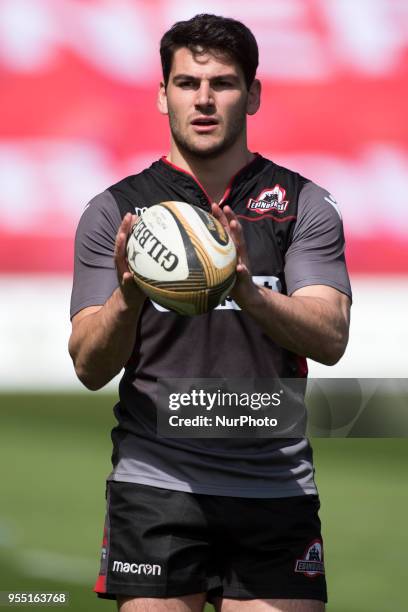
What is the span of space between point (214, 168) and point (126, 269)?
0.79 metres

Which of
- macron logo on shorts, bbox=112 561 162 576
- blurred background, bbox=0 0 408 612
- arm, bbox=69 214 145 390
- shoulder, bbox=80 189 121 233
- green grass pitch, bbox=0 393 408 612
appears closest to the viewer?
arm, bbox=69 214 145 390

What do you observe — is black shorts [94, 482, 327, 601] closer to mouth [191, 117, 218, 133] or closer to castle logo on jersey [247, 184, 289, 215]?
castle logo on jersey [247, 184, 289, 215]

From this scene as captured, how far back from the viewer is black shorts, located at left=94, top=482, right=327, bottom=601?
413 centimetres

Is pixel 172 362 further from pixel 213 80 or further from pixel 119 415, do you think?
pixel 213 80

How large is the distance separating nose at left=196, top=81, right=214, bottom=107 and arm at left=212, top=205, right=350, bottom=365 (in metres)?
0.51

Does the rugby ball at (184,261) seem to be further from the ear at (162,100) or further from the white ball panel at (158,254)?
the ear at (162,100)

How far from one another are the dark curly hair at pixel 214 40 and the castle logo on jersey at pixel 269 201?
411 millimetres

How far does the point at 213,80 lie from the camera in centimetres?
443

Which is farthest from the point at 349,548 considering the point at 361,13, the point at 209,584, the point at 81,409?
the point at 361,13

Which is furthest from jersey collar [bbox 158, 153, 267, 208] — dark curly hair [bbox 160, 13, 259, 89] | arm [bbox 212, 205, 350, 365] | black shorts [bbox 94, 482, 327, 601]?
black shorts [bbox 94, 482, 327, 601]

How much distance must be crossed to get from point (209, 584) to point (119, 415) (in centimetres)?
67

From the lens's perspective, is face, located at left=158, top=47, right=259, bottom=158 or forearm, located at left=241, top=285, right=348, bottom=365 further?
face, located at left=158, top=47, right=259, bottom=158

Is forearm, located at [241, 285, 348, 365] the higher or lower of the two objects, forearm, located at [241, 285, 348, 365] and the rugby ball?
the lower

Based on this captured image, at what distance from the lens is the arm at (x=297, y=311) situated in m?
3.85
